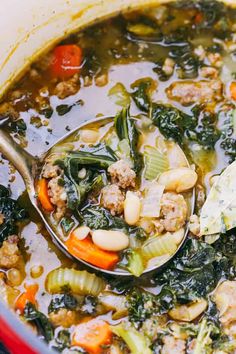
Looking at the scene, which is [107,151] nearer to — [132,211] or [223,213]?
[132,211]

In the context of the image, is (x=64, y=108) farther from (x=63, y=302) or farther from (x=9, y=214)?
(x=63, y=302)

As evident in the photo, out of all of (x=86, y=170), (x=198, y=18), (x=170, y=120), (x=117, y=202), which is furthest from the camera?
(x=198, y=18)

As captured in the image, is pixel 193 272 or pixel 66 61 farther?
pixel 66 61

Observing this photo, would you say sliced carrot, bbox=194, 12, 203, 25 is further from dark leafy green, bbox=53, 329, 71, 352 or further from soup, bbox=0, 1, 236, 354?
dark leafy green, bbox=53, 329, 71, 352

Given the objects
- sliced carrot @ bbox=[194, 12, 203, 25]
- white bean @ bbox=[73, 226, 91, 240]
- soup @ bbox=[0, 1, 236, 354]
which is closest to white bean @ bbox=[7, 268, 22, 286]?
soup @ bbox=[0, 1, 236, 354]

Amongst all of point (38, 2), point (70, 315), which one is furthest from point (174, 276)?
point (38, 2)

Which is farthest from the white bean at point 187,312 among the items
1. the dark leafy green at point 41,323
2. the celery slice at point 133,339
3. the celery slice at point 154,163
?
the celery slice at point 154,163

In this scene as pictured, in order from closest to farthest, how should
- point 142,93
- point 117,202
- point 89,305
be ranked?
point 89,305 < point 117,202 < point 142,93

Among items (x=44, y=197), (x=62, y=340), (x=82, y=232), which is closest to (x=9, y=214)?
(x=44, y=197)

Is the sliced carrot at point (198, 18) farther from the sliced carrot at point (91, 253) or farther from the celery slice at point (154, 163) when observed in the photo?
the sliced carrot at point (91, 253)
